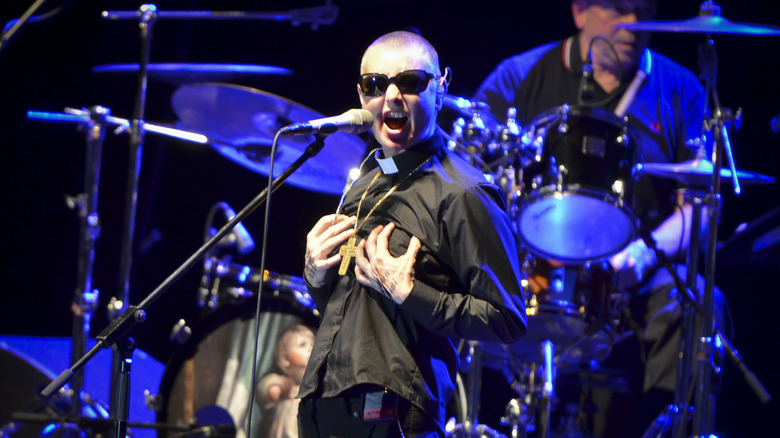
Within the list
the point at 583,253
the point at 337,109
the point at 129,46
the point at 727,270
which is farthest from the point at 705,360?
the point at 129,46

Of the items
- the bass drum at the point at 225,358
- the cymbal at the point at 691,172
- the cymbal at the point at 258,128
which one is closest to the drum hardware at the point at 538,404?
the cymbal at the point at 691,172

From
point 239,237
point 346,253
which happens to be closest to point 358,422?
point 346,253

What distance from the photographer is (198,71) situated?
16.1ft

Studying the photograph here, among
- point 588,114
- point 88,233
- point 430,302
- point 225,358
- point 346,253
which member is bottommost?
point 225,358

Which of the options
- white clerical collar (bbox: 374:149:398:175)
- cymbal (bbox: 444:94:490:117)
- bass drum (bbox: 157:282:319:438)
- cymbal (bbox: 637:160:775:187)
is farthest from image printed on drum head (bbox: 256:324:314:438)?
Answer: white clerical collar (bbox: 374:149:398:175)

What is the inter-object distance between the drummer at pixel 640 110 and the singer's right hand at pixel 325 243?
2.05m

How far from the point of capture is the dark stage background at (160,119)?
6051 mm

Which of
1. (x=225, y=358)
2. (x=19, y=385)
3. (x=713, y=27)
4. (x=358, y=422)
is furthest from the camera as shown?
(x=19, y=385)

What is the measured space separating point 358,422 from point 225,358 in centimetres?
286

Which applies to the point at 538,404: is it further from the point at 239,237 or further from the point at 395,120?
the point at 395,120

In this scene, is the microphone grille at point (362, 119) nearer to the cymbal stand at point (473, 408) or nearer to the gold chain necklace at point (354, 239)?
the gold chain necklace at point (354, 239)

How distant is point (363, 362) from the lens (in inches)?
98.3

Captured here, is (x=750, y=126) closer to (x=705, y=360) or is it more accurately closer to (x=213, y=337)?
(x=705, y=360)

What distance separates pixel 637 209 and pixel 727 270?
5.12 ft
